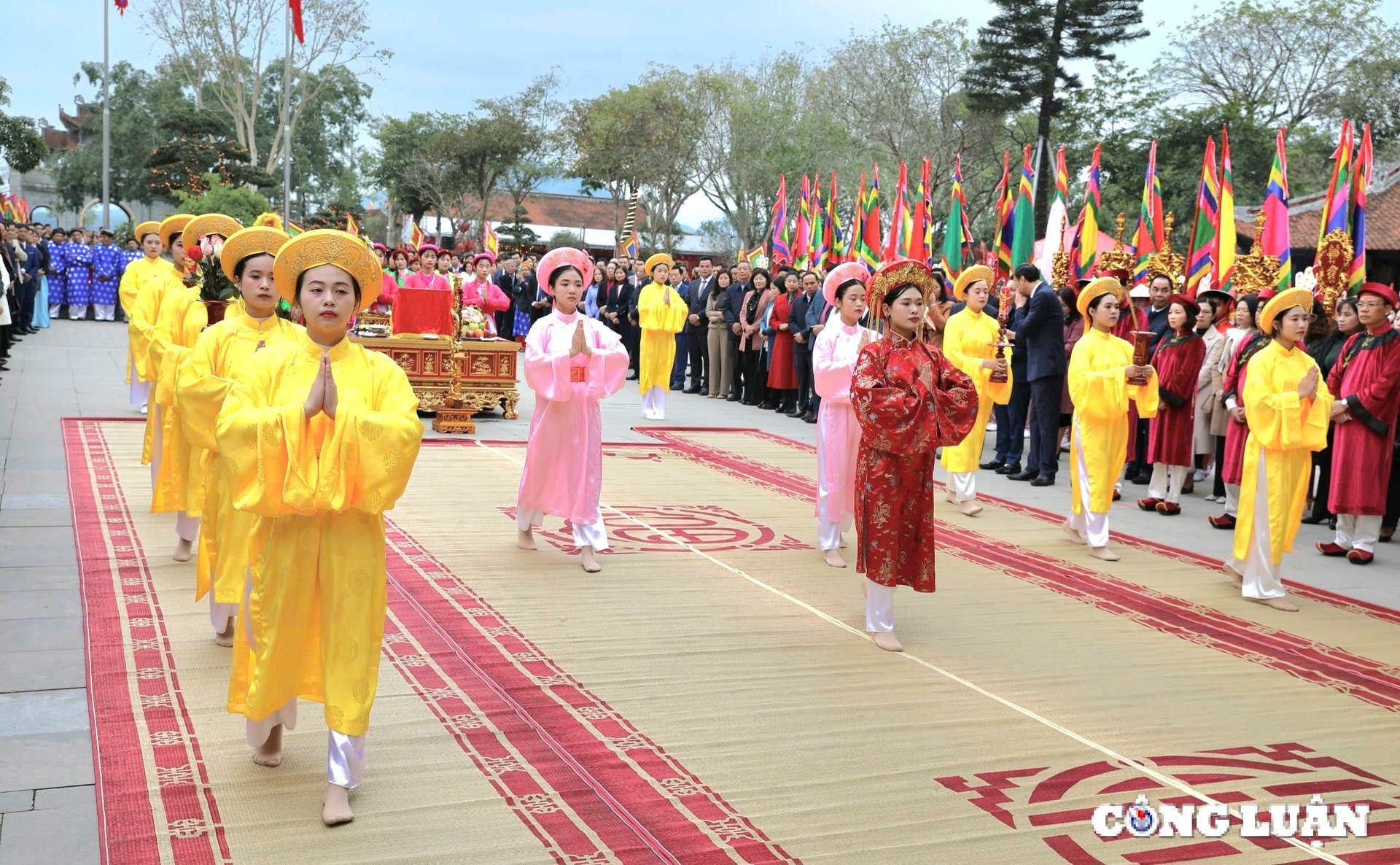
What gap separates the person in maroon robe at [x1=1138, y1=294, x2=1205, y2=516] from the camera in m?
9.78

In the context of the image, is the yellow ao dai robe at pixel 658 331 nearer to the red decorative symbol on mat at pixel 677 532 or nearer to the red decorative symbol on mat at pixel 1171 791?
the red decorative symbol on mat at pixel 677 532

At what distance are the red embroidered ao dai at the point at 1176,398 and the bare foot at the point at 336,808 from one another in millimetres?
7814

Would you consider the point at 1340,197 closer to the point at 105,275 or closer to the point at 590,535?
the point at 590,535

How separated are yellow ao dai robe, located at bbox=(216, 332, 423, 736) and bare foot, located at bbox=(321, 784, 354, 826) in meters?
0.18

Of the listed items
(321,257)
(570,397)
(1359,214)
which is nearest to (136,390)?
(570,397)

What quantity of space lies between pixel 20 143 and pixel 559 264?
32.3m

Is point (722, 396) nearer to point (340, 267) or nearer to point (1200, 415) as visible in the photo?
point (1200, 415)

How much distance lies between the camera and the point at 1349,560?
26.4 ft

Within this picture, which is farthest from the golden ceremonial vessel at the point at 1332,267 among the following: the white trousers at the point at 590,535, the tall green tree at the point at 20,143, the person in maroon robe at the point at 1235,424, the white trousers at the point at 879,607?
the tall green tree at the point at 20,143

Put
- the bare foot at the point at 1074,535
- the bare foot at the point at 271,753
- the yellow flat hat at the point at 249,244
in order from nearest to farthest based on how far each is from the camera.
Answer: the bare foot at the point at 271,753 → the yellow flat hat at the point at 249,244 → the bare foot at the point at 1074,535

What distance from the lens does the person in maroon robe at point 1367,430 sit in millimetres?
8047

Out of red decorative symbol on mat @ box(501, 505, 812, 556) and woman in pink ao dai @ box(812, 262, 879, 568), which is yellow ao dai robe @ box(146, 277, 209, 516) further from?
woman in pink ao dai @ box(812, 262, 879, 568)

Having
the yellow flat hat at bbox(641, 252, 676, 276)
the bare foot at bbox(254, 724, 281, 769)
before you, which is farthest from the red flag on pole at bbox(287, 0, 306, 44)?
the bare foot at bbox(254, 724, 281, 769)

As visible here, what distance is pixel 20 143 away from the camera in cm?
3319
